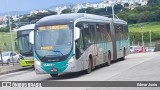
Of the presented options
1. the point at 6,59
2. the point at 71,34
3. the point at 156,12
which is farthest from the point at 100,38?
the point at 156,12

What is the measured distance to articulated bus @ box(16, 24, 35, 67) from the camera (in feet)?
107

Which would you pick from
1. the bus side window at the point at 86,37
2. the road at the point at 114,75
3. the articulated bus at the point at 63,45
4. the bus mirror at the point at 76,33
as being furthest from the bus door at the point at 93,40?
the bus mirror at the point at 76,33

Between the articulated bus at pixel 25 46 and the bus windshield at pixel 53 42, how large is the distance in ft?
33.5

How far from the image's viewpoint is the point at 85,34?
78.2 feet

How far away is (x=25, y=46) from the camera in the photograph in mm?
32875

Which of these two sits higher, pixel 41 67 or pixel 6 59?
pixel 41 67

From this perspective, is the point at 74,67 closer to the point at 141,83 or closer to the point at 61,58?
the point at 61,58

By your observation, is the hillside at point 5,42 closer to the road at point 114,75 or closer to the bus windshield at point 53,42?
the road at point 114,75

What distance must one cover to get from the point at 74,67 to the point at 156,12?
66402 mm

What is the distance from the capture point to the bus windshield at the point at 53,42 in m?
21.6

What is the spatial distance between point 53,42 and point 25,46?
446 inches

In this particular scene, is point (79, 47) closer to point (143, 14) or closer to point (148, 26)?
point (143, 14)

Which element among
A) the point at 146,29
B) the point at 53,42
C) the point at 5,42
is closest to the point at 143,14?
the point at 146,29

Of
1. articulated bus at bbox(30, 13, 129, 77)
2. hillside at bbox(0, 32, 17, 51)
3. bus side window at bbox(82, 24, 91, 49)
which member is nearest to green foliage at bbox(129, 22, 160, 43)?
hillside at bbox(0, 32, 17, 51)
